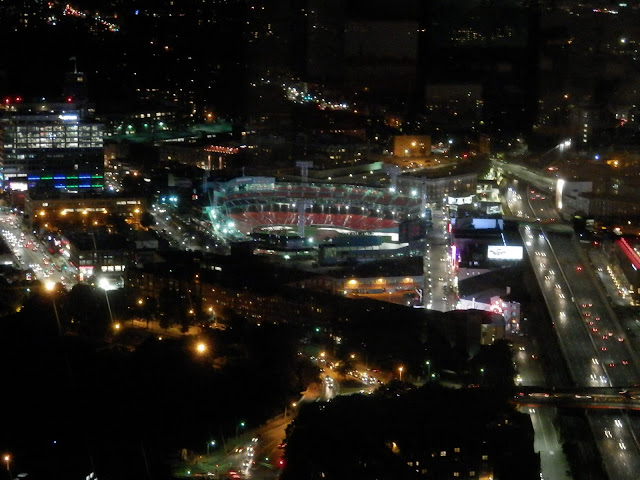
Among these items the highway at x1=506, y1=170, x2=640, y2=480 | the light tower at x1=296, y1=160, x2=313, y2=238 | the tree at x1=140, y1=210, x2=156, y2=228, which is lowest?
the highway at x1=506, y1=170, x2=640, y2=480

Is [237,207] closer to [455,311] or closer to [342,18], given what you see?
[342,18]

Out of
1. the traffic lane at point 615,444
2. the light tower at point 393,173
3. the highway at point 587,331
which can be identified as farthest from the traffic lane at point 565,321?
the light tower at point 393,173

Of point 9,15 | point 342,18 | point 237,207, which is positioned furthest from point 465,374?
point 9,15

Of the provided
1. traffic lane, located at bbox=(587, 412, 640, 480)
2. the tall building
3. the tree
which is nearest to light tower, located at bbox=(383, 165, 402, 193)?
the tree

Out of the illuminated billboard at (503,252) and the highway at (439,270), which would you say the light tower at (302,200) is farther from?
the illuminated billboard at (503,252)

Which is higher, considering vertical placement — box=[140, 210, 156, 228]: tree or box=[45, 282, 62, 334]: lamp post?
box=[140, 210, 156, 228]: tree

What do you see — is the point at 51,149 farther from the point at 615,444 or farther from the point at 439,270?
the point at 615,444

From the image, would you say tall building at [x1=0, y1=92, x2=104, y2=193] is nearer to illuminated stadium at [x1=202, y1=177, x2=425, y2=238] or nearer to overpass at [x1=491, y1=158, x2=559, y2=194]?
illuminated stadium at [x1=202, y1=177, x2=425, y2=238]
